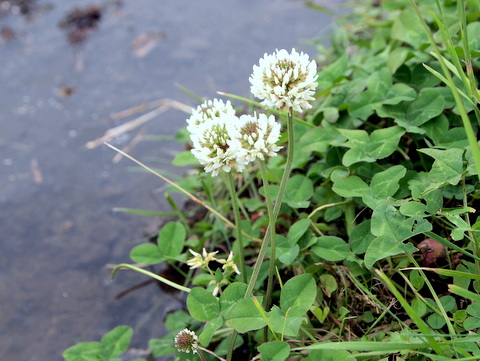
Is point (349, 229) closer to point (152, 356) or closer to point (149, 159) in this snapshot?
point (152, 356)

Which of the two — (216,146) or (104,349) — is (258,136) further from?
(104,349)

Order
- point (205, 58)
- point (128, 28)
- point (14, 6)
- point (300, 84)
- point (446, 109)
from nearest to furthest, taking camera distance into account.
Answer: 1. point (300, 84)
2. point (446, 109)
3. point (205, 58)
4. point (128, 28)
5. point (14, 6)

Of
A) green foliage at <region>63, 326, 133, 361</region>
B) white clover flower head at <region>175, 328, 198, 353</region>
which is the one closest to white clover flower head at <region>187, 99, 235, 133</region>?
white clover flower head at <region>175, 328, 198, 353</region>

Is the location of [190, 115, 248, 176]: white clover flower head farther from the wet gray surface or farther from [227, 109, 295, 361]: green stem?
the wet gray surface

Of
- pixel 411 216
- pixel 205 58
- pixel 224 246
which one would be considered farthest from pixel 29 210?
pixel 411 216

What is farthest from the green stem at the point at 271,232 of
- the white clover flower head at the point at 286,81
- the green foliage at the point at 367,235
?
the white clover flower head at the point at 286,81

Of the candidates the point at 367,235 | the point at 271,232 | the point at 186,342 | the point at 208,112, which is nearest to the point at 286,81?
the point at 208,112

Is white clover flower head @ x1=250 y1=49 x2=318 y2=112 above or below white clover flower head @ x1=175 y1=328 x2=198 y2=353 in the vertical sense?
above
